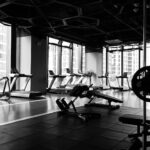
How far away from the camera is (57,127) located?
3.51 m

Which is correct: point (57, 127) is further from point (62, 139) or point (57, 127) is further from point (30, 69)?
point (30, 69)

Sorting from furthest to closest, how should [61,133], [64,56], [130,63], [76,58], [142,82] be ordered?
[130,63] < [76,58] < [64,56] < [61,133] < [142,82]

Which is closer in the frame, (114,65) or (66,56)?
(66,56)

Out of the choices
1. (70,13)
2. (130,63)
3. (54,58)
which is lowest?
(130,63)

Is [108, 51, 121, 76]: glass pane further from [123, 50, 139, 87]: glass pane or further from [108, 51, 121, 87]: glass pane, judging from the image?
[123, 50, 139, 87]: glass pane

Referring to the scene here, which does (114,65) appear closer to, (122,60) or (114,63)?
(114,63)

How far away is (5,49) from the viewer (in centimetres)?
894

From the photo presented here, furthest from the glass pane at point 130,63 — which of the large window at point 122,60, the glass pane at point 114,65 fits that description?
the glass pane at point 114,65

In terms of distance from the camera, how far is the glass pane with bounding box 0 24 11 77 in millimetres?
8808

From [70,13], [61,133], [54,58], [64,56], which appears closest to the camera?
[61,133]

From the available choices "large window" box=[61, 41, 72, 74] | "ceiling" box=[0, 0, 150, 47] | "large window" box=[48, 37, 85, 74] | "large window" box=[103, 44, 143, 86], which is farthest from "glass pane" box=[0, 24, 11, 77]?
"large window" box=[103, 44, 143, 86]

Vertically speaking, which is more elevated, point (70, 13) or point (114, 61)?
point (70, 13)

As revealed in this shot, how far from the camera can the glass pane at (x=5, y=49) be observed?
8808 mm

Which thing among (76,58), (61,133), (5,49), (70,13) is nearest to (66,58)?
(76,58)
